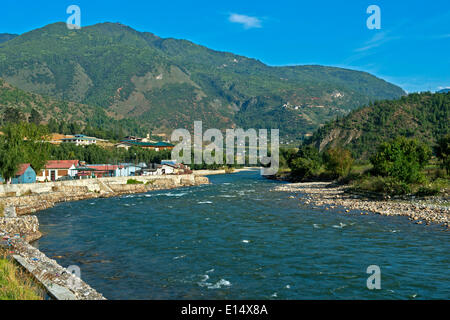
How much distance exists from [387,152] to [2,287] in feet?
221

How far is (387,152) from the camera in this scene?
6819 centimetres

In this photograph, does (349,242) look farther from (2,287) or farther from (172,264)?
(2,287)

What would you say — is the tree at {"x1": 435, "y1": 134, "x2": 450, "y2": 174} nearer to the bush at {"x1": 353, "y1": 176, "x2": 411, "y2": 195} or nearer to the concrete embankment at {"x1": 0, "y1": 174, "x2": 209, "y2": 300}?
the bush at {"x1": 353, "y1": 176, "x2": 411, "y2": 195}

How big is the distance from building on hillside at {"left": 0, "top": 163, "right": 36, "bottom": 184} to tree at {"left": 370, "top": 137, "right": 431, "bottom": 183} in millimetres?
62615

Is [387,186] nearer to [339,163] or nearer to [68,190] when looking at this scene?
[339,163]

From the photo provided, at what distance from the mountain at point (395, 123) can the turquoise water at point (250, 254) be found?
414ft

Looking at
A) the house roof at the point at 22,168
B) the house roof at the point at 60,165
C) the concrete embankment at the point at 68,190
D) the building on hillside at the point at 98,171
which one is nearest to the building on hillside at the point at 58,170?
the house roof at the point at 60,165

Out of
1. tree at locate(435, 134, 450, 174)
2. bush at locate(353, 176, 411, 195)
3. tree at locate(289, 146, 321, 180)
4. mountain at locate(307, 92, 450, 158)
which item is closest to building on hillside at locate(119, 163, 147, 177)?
tree at locate(289, 146, 321, 180)

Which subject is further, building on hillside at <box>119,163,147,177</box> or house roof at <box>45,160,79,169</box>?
building on hillside at <box>119,163,147,177</box>

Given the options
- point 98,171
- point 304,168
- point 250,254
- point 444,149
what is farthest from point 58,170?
point 444,149

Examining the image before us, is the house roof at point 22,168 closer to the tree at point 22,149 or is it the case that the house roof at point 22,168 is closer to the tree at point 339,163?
the tree at point 22,149

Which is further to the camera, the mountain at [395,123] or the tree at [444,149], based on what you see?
the mountain at [395,123]

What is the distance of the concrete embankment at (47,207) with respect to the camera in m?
16.9

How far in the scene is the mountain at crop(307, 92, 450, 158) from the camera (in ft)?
501
